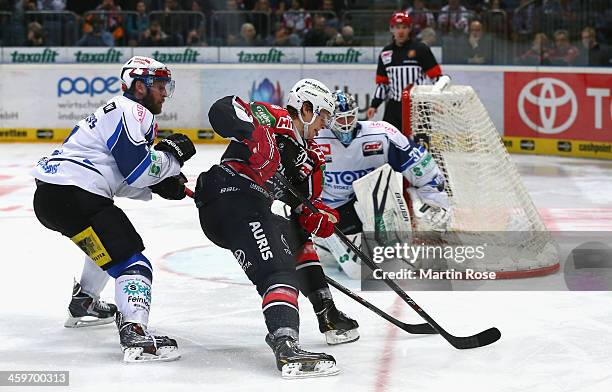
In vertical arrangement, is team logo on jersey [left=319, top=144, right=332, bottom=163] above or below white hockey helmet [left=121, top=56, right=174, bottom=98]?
below

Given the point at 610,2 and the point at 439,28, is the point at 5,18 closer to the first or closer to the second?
the point at 439,28

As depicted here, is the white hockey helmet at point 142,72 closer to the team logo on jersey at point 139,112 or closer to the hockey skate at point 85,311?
the team logo on jersey at point 139,112

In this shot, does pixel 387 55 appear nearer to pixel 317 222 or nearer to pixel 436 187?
pixel 436 187

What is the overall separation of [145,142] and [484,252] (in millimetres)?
2429

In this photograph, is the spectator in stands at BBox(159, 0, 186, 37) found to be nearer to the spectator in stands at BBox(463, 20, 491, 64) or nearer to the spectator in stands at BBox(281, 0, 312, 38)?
the spectator in stands at BBox(281, 0, 312, 38)

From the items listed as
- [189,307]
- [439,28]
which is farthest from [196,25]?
[189,307]

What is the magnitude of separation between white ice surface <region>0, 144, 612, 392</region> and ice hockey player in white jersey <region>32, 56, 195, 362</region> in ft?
0.66

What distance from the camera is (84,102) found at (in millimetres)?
11930

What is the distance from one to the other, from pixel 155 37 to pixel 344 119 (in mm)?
6810

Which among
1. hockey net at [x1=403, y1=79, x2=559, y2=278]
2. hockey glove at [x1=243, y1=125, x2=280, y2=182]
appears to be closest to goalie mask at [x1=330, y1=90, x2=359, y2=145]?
hockey net at [x1=403, y1=79, x2=559, y2=278]

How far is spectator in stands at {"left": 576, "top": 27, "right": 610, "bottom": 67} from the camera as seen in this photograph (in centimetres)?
1056

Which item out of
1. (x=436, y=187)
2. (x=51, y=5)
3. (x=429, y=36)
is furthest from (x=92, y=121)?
(x=51, y=5)

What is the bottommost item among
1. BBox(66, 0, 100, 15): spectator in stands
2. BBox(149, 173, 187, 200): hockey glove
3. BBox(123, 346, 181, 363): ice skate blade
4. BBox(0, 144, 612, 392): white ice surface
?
BBox(0, 144, 612, 392): white ice surface

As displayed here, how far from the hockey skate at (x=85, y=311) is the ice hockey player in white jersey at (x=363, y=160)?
1.56 meters
